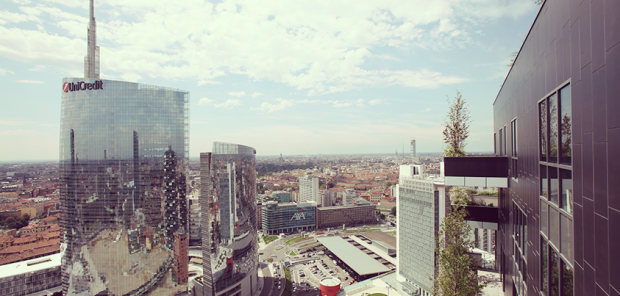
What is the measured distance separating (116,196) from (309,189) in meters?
49.7

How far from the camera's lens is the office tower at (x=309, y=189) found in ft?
222

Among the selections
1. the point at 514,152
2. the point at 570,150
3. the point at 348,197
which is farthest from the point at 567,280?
the point at 348,197

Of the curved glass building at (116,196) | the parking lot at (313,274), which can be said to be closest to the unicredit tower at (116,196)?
the curved glass building at (116,196)

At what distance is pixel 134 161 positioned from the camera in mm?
24062

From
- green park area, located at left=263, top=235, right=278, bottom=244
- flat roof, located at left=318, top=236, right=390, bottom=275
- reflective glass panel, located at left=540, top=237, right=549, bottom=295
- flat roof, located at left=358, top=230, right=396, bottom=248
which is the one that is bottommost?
green park area, located at left=263, top=235, right=278, bottom=244

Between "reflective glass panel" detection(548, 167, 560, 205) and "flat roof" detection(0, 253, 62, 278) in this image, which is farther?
"flat roof" detection(0, 253, 62, 278)

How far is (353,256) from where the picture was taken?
3588cm

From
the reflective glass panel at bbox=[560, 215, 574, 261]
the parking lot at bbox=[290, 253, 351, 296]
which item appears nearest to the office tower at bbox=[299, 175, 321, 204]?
the parking lot at bbox=[290, 253, 351, 296]

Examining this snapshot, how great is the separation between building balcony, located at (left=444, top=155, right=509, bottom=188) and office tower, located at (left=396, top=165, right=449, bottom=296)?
43.9 ft

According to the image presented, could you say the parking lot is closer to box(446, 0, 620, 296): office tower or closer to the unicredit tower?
the unicredit tower

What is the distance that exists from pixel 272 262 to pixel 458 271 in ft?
103

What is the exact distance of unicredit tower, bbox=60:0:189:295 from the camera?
2291 centimetres

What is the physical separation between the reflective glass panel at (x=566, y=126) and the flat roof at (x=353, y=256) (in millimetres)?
31256

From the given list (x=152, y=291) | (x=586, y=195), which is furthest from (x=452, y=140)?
(x=152, y=291)
